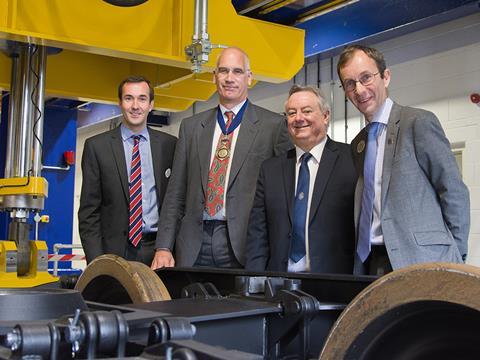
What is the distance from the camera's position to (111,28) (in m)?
3.38

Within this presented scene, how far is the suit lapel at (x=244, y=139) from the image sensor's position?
274cm

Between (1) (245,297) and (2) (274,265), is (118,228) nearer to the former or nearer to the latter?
(2) (274,265)

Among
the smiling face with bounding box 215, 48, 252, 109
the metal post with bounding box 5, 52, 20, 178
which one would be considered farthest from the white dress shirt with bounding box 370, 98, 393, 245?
the metal post with bounding box 5, 52, 20, 178

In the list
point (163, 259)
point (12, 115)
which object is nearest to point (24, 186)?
point (12, 115)

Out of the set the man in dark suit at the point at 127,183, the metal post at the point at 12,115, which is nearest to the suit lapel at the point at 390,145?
the man in dark suit at the point at 127,183

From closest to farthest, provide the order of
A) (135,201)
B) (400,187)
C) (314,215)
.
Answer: (400,187) → (314,215) → (135,201)

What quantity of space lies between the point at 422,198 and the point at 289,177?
1.88 feet

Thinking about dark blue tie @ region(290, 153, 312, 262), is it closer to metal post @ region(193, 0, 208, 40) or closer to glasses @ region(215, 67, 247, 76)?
glasses @ region(215, 67, 247, 76)

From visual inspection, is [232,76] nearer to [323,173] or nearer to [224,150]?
[224,150]

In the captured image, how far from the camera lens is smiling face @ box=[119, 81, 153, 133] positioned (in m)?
3.13

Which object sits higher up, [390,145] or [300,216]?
[390,145]

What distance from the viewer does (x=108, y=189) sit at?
124 inches

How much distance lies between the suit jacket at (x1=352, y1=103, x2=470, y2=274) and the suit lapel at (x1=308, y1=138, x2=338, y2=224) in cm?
32

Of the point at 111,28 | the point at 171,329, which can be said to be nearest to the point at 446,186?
the point at 171,329
